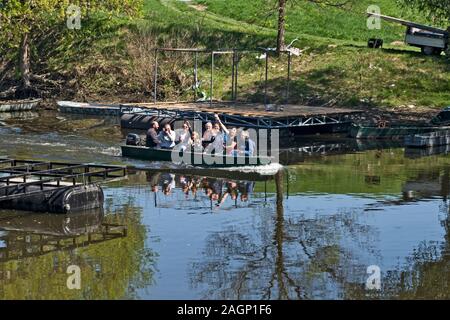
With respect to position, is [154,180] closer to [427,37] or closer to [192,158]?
[192,158]

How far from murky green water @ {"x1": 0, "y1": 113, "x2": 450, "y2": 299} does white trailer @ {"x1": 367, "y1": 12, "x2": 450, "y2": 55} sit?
1885 centimetres

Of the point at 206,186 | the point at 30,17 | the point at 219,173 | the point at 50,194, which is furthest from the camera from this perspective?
the point at 30,17

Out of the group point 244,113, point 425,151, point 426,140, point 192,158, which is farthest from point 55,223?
point 426,140

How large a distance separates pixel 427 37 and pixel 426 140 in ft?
46.9

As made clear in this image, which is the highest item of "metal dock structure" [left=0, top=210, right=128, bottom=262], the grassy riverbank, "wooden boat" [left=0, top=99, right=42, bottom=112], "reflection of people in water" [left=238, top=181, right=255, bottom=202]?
the grassy riverbank

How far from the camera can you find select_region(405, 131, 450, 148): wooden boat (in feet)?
131

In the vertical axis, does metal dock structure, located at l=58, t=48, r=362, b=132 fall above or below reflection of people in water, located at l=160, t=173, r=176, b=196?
above

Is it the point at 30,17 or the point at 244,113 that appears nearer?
the point at 244,113

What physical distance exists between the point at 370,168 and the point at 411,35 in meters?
21.0

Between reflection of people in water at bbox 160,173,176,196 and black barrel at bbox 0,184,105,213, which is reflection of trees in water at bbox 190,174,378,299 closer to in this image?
black barrel at bbox 0,184,105,213

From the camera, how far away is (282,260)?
20.9 meters

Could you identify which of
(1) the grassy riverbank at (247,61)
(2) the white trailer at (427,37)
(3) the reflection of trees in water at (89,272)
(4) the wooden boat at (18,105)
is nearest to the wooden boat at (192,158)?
(3) the reflection of trees in water at (89,272)

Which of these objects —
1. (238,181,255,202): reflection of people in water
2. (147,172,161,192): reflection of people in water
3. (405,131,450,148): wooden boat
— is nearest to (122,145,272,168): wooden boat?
(147,172,161,192): reflection of people in water
